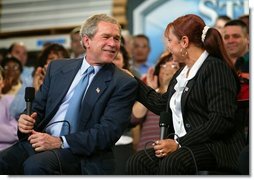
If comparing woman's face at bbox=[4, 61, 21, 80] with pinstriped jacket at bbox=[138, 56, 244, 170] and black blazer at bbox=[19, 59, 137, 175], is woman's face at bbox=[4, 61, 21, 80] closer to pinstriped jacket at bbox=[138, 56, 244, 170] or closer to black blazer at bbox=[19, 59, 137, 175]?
black blazer at bbox=[19, 59, 137, 175]

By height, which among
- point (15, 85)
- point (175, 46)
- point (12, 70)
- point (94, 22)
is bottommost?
point (15, 85)

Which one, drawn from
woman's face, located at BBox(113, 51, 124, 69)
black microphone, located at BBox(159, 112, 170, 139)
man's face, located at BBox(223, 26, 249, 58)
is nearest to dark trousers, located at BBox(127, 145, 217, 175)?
black microphone, located at BBox(159, 112, 170, 139)

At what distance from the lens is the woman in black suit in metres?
2.88

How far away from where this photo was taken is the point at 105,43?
3.24 m

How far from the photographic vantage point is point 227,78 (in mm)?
2941

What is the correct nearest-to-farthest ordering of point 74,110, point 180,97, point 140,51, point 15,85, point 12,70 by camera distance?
point 180,97 < point 74,110 < point 15,85 < point 12,70 < point 140,51

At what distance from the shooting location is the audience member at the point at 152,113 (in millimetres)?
3777

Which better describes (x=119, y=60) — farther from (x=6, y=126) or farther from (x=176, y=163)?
(x=176, y=163)

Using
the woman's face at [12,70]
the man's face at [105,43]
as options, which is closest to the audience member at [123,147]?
the man's face at [105,43]

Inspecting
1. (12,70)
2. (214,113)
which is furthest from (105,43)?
(12,70)

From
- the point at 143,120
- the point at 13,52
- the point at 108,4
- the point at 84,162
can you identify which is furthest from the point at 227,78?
the point at 108,4

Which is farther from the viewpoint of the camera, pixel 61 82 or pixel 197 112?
pixel 61 82

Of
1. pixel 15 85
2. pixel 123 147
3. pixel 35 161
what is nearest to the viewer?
pixel 35 161

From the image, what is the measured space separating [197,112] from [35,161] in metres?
0.83
